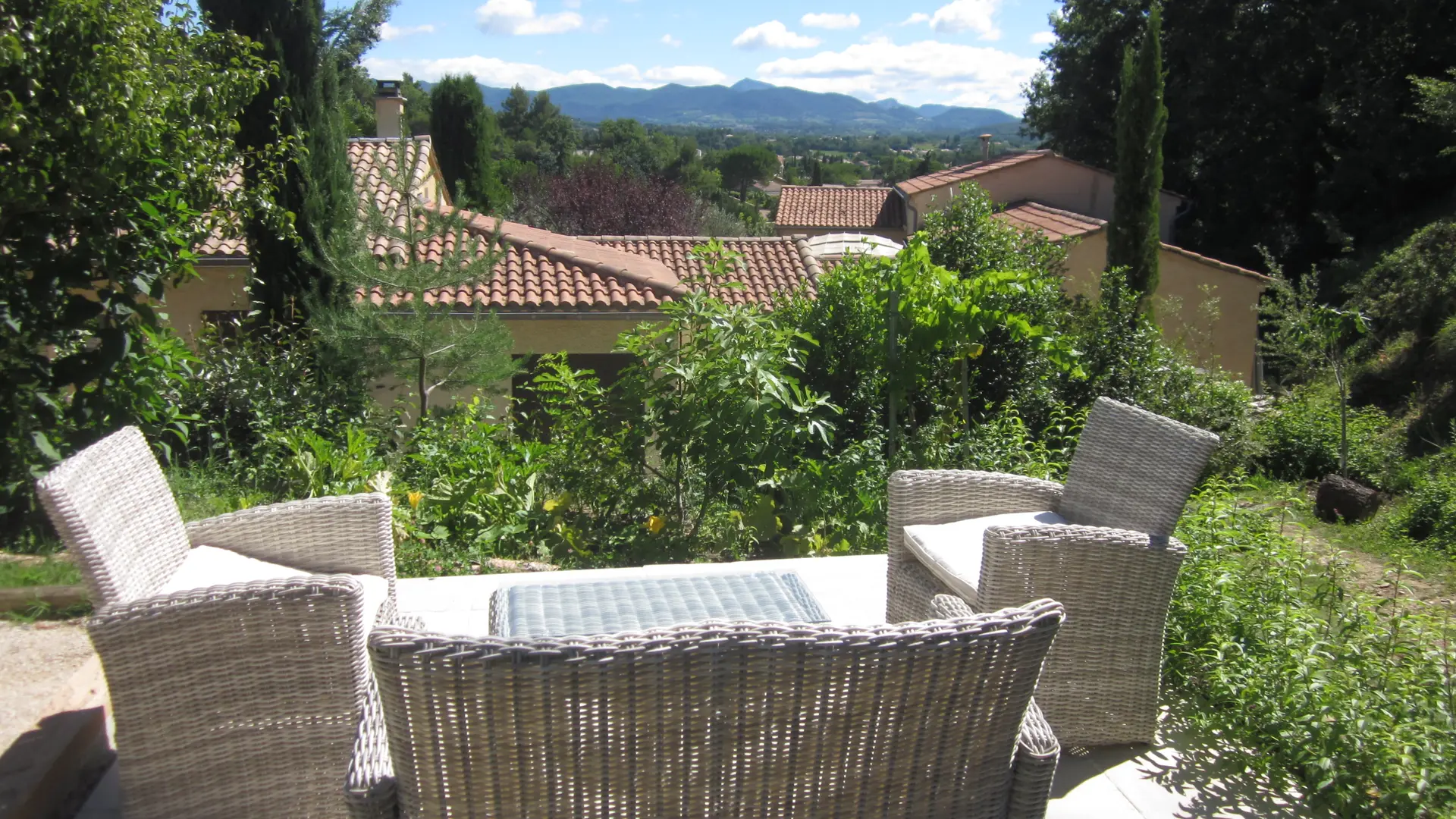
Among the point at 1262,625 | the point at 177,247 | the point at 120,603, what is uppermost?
the point at 177,247

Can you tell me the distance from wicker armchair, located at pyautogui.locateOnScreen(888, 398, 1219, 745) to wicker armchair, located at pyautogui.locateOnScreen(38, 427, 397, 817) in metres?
1.57

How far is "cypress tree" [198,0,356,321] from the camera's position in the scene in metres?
7.70

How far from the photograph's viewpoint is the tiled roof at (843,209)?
31.2 meters

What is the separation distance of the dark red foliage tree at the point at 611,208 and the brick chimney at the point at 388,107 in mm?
8298

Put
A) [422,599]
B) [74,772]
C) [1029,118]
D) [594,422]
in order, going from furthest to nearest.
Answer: [1029,118] < [594,422] < [422,599] < [74,772]

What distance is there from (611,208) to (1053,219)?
11770 millimetres

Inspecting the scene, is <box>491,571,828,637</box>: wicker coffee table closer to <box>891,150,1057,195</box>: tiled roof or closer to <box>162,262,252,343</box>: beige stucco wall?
<box>162,262,252,343</box>: beige stucco wall

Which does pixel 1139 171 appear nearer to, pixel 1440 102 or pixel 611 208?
pixel 1440 102

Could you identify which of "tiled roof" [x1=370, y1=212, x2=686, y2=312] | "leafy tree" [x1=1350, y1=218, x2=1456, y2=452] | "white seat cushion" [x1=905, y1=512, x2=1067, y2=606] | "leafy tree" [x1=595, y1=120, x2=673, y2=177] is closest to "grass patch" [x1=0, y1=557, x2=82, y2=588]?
"white seat cushion" [x1=905, y1=512, x2=1067, y2=606]

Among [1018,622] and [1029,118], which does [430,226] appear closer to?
[1018,622]

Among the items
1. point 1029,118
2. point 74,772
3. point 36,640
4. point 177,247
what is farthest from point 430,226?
point 1029,118

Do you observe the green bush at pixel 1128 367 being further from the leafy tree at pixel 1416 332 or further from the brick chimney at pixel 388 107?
the brick chimney at pixel 388 107

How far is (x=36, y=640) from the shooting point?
3.36m

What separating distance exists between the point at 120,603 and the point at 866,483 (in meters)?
3.22
